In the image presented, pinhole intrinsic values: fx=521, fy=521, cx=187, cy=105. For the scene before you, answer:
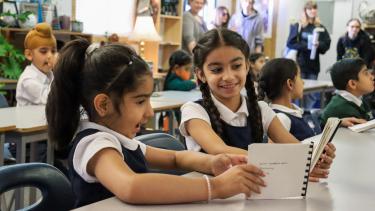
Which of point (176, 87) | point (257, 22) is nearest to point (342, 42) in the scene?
point (257, 22)

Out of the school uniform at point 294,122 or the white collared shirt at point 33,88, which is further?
the white collared shirt at point 33,88

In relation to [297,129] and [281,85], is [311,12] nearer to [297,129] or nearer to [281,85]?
[281,85]

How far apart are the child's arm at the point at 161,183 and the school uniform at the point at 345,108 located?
1.87 metres

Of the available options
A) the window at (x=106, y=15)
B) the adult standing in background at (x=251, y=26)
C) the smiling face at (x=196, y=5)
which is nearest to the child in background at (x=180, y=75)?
the window at (x=106, y=15)

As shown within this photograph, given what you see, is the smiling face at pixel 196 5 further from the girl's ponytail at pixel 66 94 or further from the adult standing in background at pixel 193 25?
the girl's ponytail at pixel 66 94

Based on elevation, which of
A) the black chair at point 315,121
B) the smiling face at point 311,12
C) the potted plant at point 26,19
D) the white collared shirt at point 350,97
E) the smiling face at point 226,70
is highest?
the smiling face at point 311,12

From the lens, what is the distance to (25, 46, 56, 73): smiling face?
3480 millimetres

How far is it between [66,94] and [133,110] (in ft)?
0.58

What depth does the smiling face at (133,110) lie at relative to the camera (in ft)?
4.15

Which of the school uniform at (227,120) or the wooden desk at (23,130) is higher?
the school uniform at (227,120)

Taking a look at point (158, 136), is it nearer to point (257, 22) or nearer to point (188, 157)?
point (188, 157)

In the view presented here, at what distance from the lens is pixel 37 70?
3.46 meters

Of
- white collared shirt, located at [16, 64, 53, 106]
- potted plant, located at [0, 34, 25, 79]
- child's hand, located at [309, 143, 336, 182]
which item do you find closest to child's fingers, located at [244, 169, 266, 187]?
child's hand, located at [309, 143, 336, 182]

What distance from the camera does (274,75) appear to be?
260 centimetres
